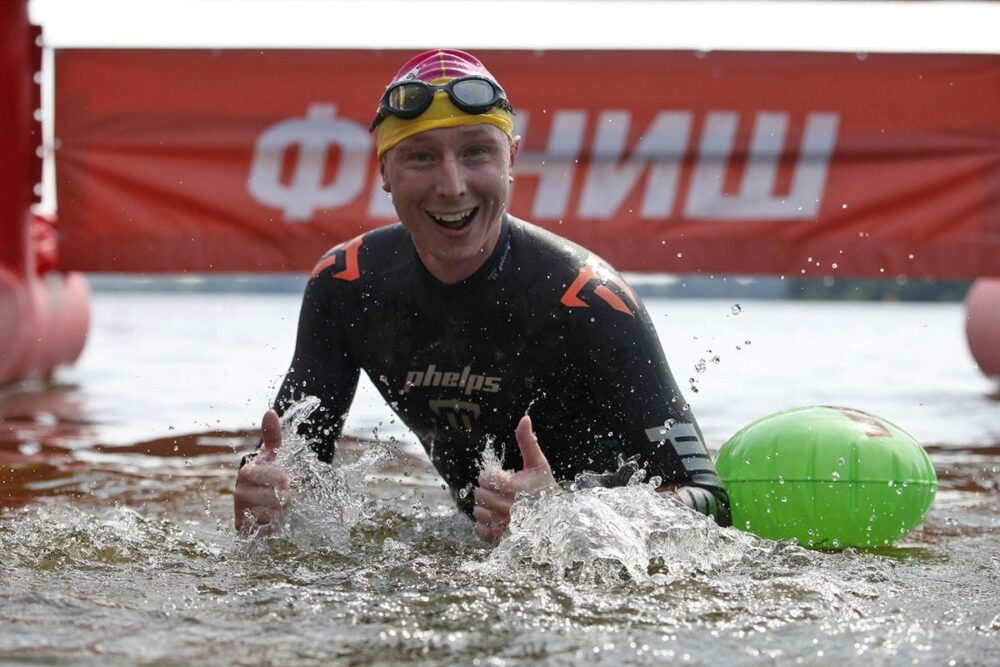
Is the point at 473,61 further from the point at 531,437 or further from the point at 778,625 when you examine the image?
the point at 778,625

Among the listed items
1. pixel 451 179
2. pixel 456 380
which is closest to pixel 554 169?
pixel 456 380

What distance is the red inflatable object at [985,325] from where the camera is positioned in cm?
1082

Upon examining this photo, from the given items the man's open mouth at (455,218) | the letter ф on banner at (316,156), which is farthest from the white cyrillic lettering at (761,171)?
the man's open mouth at (455,218)

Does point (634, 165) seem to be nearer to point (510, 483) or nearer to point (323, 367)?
point (323, 367)

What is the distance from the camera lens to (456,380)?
4.08m

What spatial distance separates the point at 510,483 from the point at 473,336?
79cm

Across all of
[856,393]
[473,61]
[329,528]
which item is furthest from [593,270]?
[856,393]

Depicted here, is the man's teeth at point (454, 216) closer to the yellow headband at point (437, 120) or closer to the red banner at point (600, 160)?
the yellow headband at point (437, 120)

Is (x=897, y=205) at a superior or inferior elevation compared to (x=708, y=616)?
superior

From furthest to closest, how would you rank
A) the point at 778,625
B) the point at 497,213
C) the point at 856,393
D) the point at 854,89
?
the point at 856,393, the point at 854,89, the point at 497,213, the point at 778,625

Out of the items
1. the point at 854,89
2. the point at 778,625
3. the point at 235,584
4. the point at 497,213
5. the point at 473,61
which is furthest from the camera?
the point at 854,89

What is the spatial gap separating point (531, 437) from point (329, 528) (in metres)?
0.90

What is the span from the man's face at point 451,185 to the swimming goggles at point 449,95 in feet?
0.24

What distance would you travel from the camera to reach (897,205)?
9.55 m
